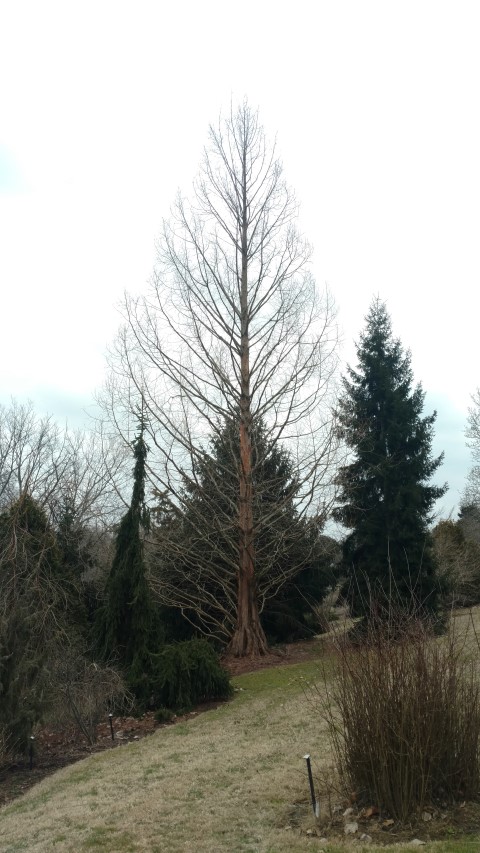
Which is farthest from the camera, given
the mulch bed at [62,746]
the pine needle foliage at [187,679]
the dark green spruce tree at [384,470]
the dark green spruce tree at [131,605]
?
the dark green spruce tree at [384,470]

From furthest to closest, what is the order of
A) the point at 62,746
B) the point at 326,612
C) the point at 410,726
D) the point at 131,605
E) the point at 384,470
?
1. the point at 384,470
2. the point at 131,605
3. the point at 62,746
4. the point at 326,612
5. the point at 410,726

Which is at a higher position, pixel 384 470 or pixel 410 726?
pixel 384 470

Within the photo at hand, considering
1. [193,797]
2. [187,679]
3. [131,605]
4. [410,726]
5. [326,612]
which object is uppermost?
[131,605]

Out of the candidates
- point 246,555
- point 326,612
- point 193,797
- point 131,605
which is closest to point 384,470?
point 246,555

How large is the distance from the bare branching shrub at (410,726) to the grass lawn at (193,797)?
0.70m

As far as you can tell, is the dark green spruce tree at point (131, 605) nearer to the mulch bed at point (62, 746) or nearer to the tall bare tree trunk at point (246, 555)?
the mulch bed at point (62, 746)

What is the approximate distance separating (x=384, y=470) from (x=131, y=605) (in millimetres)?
7606

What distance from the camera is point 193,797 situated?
8109 millimetres

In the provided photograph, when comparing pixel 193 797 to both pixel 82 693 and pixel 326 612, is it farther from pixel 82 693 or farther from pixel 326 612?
pixel 82 693

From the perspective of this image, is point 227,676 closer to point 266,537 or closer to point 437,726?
point 266,537

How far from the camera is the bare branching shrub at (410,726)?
21.1 feet

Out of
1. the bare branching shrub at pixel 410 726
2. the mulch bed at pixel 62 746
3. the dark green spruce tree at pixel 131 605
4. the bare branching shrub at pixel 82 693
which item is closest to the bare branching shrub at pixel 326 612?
the bare branching shrub at pixel 410 726

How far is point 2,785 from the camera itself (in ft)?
35.5

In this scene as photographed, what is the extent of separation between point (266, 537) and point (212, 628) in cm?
379
